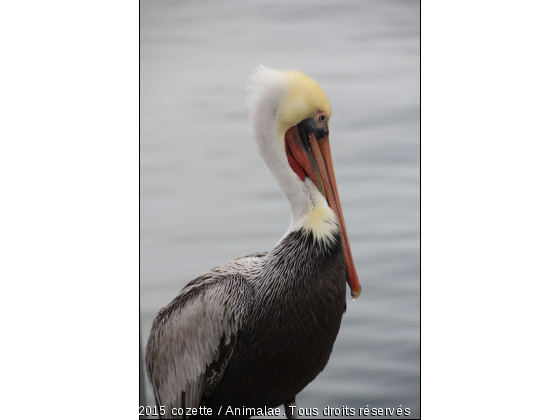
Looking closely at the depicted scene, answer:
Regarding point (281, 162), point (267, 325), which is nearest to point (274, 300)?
point (267, 325)

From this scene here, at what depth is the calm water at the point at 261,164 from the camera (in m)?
1.92

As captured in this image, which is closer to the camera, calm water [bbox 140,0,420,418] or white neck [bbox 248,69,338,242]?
white neck [bbox 248,69,338,242]

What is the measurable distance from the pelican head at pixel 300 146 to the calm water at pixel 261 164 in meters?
0.10

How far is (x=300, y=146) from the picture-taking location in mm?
1795

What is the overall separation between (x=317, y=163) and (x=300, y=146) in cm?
8

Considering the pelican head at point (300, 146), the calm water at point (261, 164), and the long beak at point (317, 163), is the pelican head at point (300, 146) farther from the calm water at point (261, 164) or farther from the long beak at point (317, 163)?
Result: the calm water at point (261, 164)

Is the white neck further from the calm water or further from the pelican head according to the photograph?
the calm water

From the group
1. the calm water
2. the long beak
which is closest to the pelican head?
the long beak

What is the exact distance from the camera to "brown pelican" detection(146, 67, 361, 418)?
169 cm

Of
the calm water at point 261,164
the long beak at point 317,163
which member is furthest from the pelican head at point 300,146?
the calm water at point 261,164

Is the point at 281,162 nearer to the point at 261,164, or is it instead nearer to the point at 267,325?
the point at 261,164

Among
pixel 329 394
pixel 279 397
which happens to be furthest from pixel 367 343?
pixel 279 397

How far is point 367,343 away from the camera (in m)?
1.96
